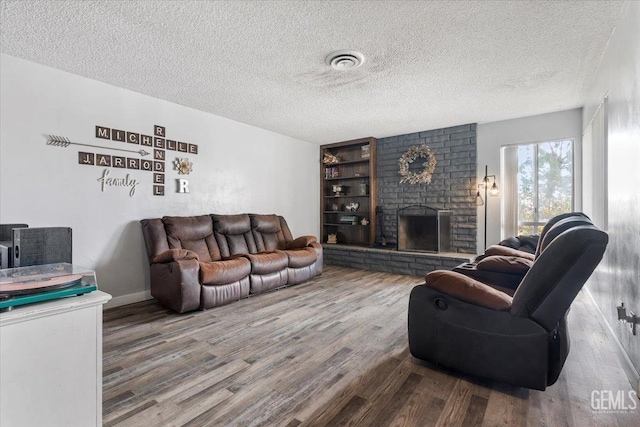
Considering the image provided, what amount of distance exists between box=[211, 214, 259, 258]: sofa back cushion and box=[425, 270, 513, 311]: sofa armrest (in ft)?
9.72

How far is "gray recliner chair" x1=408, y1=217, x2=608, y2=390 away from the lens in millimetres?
1553

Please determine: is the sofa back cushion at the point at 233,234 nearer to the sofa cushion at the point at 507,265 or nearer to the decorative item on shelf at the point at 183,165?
the decorative item on shelf at the point at 183,165

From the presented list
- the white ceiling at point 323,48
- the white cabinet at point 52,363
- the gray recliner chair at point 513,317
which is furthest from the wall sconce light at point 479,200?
the white cabinet at point 52,363

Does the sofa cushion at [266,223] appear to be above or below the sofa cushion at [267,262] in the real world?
above

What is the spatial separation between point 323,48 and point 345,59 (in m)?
0.24

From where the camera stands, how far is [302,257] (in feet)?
14.4

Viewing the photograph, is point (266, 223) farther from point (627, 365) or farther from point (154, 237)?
point (627, 365)

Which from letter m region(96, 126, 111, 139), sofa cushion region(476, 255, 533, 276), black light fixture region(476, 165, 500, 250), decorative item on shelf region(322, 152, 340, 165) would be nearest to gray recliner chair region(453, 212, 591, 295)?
sofa cushion region(476, 255, 533, 276)

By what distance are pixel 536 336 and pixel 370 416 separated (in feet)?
3.31

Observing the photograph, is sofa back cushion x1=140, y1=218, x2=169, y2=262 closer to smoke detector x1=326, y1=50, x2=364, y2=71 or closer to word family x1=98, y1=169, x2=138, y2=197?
word family x1=98, y1=169, x2=138, y2=197

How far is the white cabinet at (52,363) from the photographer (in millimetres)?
950

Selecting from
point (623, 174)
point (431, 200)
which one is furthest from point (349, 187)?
point (623, 174)

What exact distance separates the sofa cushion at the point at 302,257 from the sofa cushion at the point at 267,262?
12 centimetres

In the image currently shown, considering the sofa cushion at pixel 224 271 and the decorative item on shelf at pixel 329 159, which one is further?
the decorative item on shelf at pixel 329 159
